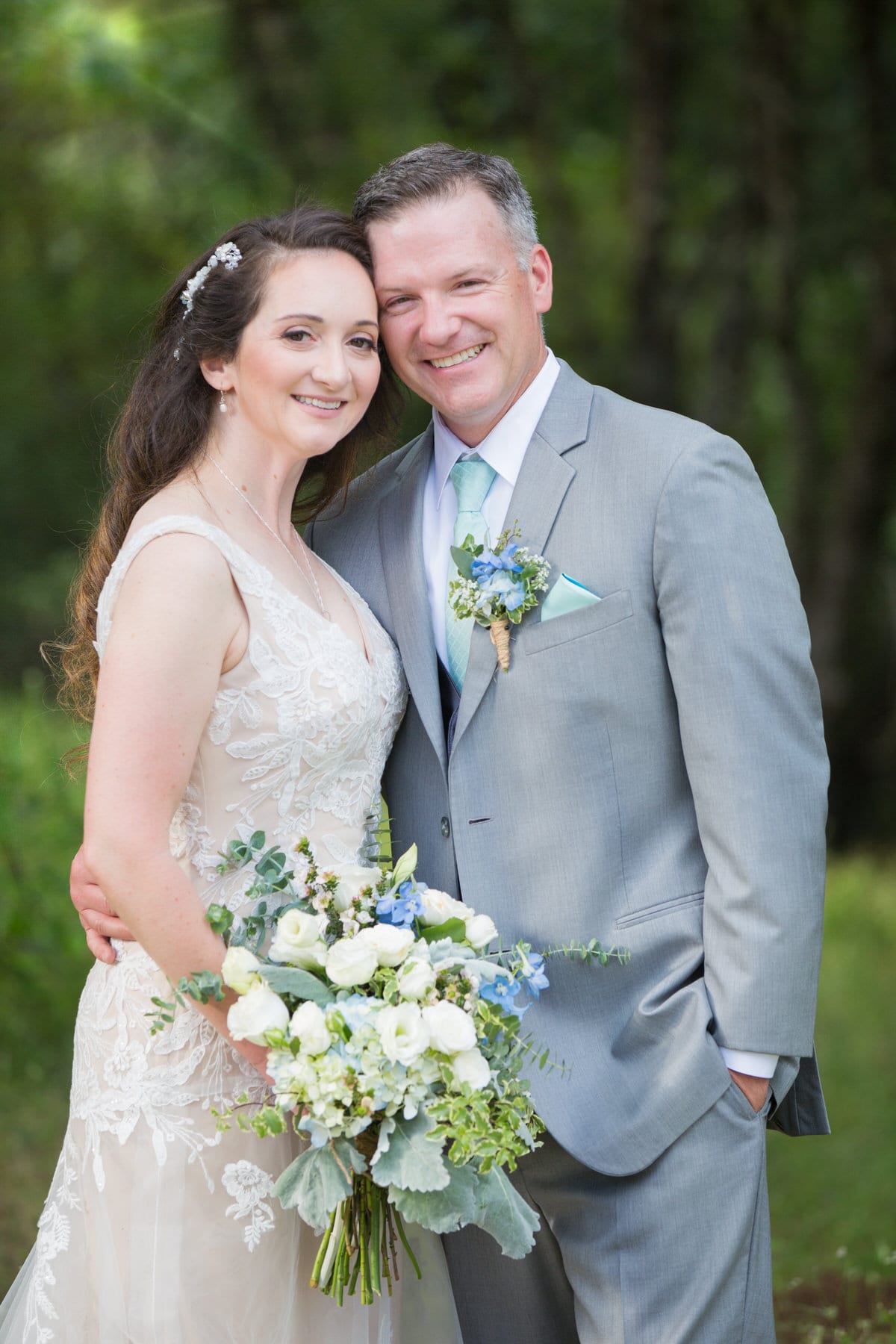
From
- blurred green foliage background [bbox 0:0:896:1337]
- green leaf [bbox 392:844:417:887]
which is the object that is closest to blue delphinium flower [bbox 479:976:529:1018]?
green leaf [bbox 392:844:417:887]

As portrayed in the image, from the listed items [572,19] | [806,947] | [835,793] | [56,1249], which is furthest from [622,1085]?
[572,19]

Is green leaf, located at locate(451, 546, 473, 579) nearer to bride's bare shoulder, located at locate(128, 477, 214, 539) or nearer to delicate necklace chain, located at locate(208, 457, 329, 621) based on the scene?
delicate necklace chain, located at locate(208, 457, 329, 621)

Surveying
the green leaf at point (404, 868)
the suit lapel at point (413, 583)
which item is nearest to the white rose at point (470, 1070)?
the green leaf at point (404, 868)

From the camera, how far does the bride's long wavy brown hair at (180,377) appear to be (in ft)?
8.63

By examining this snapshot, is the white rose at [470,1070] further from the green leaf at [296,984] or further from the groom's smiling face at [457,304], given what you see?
the groom's smiling face at [457,304]

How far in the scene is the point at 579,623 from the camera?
261cm

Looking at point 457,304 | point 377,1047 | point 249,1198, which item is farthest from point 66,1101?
point 457,304

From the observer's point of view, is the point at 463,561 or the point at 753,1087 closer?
the point at 753,1087

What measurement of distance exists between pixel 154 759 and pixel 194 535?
0.42 metres

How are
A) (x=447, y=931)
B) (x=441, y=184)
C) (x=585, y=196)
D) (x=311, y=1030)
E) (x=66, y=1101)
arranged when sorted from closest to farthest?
1. (x=311, y=1030)
2. (x=447, y=931)
3. (x=441, y=184)
4. (x=66, y=1101)
5. (x=585, y=196)

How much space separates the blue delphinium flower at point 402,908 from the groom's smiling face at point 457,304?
3.61ft

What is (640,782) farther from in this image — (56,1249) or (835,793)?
(835,793)

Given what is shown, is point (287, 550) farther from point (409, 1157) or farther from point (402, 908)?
point (409, 1157)

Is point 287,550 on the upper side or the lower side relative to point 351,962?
upper
